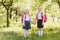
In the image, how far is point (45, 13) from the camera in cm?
234

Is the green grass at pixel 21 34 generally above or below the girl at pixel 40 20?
below

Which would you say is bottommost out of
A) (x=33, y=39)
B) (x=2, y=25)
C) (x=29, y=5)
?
(x=33, y=39)

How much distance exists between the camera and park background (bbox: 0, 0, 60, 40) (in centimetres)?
233

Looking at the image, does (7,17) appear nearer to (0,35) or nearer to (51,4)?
(0,35)

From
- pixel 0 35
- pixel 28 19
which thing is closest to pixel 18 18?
pixel 28 19

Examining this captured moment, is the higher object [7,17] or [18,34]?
[7,17]

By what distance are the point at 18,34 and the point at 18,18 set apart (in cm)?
17

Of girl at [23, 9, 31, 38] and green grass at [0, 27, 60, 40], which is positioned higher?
girl at [23, 9, 31, 38]

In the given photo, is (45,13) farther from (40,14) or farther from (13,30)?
(13,30)

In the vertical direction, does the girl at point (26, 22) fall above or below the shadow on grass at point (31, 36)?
above

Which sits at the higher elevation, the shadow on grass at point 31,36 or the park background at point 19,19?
the park background at point 19,19

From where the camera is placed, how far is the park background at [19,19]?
2.33 meters

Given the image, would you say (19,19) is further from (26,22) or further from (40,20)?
(40,20)

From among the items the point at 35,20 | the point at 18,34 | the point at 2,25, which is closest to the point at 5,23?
the point at 2,25
